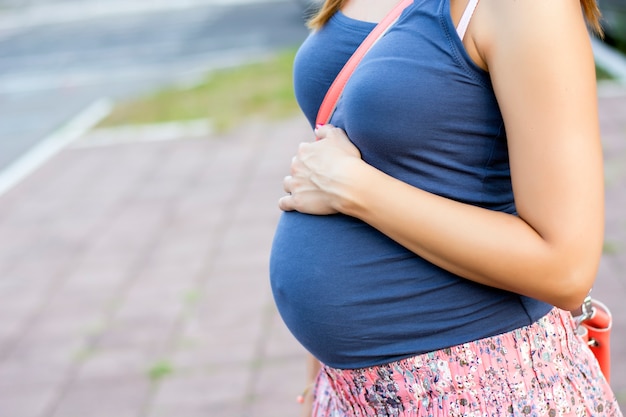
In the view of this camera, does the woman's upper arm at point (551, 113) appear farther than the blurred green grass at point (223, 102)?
No

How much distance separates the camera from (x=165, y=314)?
13.3 feet

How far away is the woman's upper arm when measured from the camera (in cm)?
111

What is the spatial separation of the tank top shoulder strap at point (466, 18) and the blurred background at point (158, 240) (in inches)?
85.9

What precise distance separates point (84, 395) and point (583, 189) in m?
2.76

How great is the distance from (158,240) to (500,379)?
391 cm

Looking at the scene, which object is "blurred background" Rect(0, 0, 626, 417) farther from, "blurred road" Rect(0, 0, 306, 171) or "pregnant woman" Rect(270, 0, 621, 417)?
"pregnant woman" Rect(270, 0, 621, 417)

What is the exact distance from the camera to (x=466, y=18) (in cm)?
118

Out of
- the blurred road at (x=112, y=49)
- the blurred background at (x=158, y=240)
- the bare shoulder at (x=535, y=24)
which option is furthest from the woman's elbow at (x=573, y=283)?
the blurred road at (x=112, y=49)

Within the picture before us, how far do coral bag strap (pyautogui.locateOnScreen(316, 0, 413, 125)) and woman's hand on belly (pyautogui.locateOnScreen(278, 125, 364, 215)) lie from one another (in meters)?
0.06

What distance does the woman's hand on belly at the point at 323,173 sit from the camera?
1.29 m

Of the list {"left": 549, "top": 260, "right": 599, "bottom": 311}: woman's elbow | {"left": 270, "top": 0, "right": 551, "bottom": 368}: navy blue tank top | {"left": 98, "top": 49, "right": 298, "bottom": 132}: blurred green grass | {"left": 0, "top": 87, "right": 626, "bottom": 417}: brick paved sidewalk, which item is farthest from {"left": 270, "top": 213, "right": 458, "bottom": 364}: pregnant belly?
{"left": 98, "top": 49, "right": 298, "bottom": 132}: blurred green grass

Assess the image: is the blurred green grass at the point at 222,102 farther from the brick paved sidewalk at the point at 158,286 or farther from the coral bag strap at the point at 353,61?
the coral bag strap at the point at 353,61

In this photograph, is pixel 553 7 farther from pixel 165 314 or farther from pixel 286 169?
pixel 286 169

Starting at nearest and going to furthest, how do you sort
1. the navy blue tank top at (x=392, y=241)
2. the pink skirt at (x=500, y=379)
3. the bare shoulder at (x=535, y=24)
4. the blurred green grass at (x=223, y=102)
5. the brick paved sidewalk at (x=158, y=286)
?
the bare shoulder at (x=535, y=24), the navy blue tank top at (x=392, y=241), the pink skirt at (x=500, y=379), the brick paved sidewalk at (x=158, y=286), the blurred green grass at (x=223, y=102)
